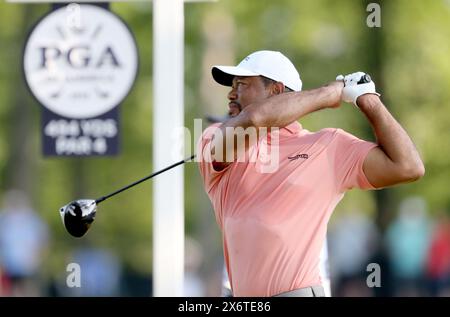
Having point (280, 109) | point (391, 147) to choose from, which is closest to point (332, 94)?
point (280, 109)

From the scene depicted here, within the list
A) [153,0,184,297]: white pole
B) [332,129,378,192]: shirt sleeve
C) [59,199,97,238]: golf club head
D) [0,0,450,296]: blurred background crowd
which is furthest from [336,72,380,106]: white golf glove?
[0,0,450,296]: blurred background crowd

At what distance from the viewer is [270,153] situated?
6598 millimetres

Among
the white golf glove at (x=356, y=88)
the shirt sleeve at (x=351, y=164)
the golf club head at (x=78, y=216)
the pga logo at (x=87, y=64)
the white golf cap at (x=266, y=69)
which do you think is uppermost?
the pga logo at (x=87, y=64)

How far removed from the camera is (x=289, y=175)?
6.49m

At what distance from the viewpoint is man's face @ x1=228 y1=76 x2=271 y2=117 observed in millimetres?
6703

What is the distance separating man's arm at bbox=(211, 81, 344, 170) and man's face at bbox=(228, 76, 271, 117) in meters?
0.35

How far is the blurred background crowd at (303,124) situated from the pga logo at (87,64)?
6.06m

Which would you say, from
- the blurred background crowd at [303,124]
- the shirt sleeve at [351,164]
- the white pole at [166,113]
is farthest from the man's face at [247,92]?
the blurred background crowd at [303,124]

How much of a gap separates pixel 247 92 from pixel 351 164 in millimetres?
655

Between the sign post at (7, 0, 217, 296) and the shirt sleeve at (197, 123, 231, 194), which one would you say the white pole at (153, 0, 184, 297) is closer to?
the sign post at (7, 0, 217, 296)

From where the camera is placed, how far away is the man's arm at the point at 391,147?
20.8 ft

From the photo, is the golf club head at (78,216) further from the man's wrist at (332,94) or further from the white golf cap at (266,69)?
the man's wrist at (332,94)

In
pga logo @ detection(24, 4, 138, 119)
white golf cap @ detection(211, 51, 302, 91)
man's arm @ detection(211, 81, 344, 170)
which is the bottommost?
man's arm @ detection(211, 81, 344, 170)

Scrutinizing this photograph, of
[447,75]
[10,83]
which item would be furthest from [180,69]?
[10,83]
